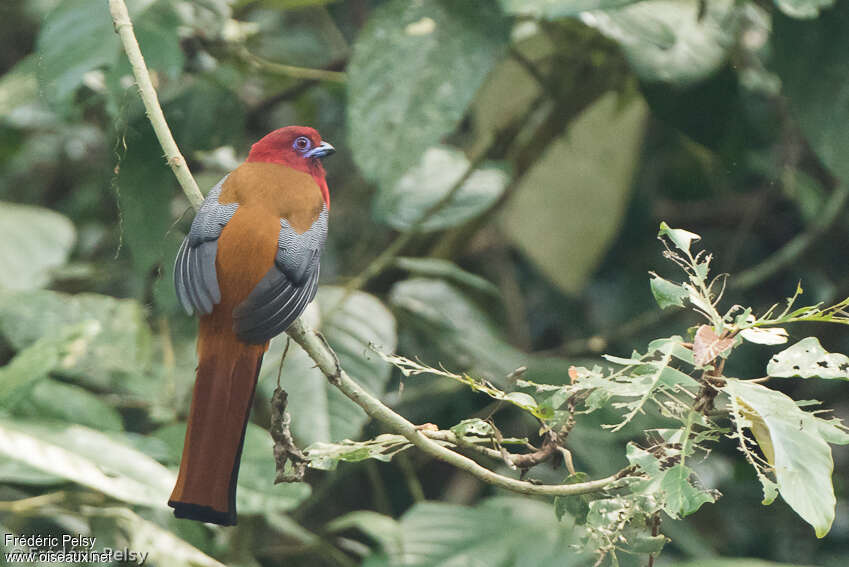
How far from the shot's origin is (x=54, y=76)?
746 mm

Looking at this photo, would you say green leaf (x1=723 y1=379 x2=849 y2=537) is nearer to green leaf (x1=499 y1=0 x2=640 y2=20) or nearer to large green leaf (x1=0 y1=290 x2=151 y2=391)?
green leaf (x1=499 y1=0 x2=640 y2=20)

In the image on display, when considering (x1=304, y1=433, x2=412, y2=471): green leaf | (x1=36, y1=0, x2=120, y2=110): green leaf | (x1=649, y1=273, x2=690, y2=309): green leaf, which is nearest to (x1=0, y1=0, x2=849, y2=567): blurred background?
(x1=36, y1=0, x2=120, y2=110): green leaf

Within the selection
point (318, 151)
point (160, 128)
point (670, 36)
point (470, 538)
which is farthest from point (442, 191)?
point (160, 128)

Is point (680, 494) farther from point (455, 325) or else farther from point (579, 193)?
point (579, 193)

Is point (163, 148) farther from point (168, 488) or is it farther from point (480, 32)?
point (480, 32)

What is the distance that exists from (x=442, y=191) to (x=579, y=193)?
458 millimetres

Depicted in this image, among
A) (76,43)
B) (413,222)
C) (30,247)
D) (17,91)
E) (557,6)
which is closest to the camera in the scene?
(76,43)

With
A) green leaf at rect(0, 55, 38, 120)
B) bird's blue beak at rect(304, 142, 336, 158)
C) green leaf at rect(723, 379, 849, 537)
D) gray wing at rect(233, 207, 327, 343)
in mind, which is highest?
bird's blue beak at rect(304, 142, 336, 158)

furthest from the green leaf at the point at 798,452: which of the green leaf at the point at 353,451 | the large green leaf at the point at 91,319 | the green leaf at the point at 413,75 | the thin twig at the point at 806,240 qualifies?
the thin twig at the point at 806,240

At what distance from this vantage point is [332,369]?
40 cm

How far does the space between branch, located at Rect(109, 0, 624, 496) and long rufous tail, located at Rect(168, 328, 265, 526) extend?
0.03 metres

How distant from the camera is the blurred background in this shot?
0.87m

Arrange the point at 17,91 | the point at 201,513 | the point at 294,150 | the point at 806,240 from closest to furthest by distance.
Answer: the point at 201,513, the point at 294,150, the point at 17,91, the point at 806,240

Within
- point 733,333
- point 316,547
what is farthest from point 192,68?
point 733,333
